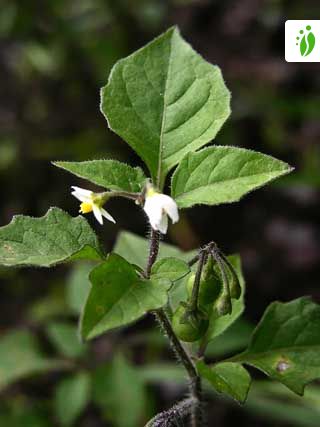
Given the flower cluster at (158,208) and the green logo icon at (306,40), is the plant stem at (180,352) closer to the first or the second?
the flower cluster at (158,208)

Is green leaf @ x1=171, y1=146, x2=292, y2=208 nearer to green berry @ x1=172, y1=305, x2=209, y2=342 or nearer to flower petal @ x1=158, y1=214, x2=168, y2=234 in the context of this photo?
flower petal @ x1=158, y1=214, x2=168, y2=234

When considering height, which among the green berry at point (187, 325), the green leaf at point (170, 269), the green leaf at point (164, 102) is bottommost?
the green berry at point (187, 325)

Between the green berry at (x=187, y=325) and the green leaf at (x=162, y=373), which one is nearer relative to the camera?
the green berry at (x=187, y=325)

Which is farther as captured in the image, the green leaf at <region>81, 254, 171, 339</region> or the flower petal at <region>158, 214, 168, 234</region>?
the flower petal at <region>158, 214, 168, 234</region>

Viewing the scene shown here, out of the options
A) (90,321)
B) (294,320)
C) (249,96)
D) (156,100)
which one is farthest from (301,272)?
(90,321)

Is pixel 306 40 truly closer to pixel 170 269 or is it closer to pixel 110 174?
pixel 110 174

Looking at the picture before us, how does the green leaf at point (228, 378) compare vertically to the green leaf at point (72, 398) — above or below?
above

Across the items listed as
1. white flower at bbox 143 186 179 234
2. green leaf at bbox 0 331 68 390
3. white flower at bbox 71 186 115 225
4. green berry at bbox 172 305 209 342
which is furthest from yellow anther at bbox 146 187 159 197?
green leaf at bbox 0 331 68 390

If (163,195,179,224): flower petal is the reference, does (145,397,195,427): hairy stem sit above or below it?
below

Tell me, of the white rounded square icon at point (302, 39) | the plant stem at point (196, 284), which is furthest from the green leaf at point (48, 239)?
the white rounded square icon at point (302, 39)
